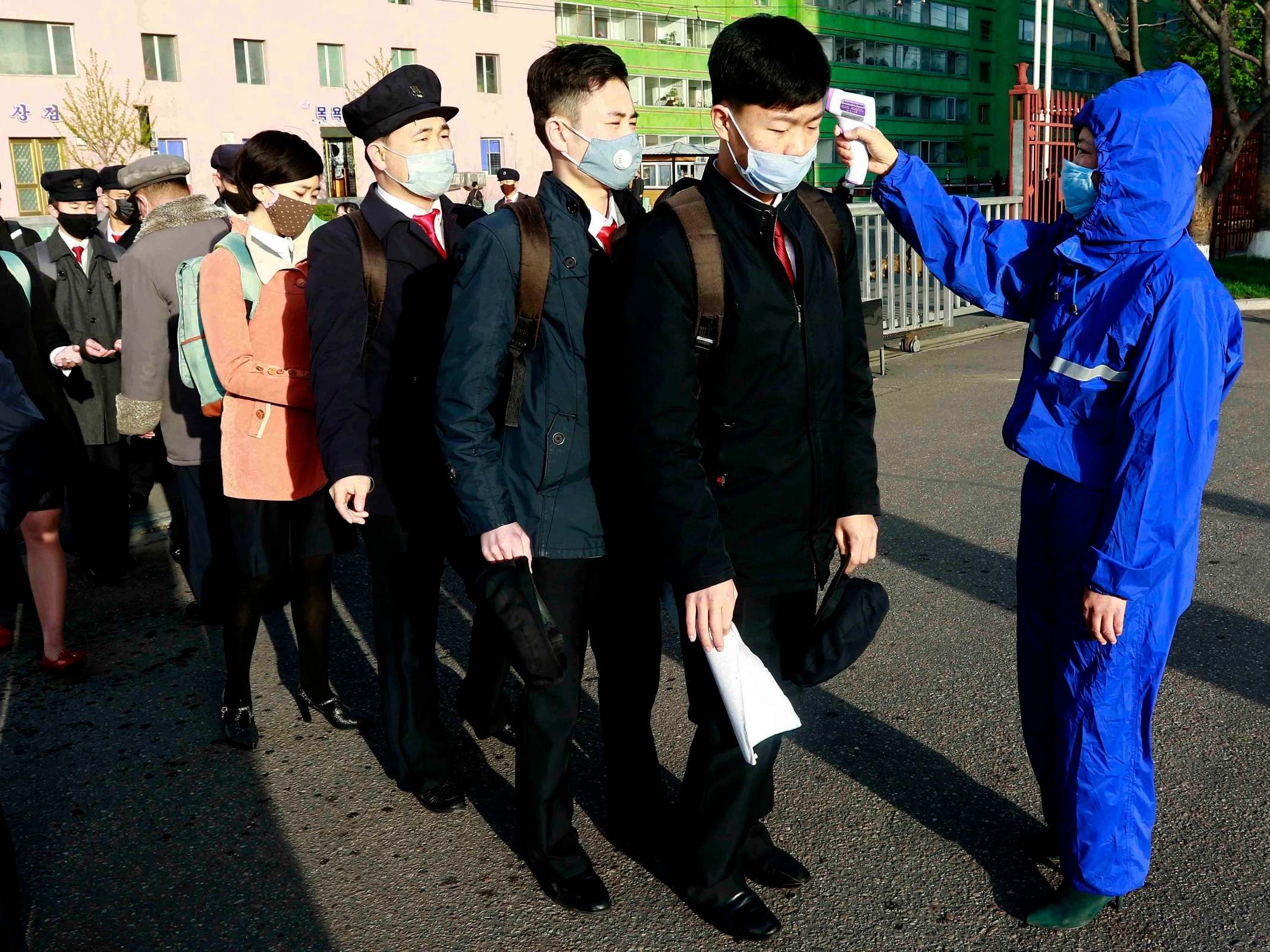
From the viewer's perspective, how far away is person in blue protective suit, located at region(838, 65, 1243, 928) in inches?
97.4

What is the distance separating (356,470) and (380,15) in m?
44.9

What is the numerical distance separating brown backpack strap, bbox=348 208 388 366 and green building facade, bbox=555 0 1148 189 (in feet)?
168

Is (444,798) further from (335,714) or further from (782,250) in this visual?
(782,250)

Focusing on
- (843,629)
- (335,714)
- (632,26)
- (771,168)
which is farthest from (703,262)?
(632,26)

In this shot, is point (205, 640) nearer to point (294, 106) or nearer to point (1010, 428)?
point (1010, 428)

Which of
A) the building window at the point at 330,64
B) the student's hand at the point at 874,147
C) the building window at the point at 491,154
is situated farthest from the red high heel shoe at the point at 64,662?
the building window at the point at 491,154

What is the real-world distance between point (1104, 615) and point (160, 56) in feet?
139

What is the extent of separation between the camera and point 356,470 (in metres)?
3.28

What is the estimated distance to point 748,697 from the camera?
100 inches

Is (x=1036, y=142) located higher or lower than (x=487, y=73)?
lower

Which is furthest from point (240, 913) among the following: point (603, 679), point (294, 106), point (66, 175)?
point (294, 106)

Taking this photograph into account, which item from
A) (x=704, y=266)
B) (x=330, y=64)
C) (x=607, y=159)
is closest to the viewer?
(x=704, y=266)

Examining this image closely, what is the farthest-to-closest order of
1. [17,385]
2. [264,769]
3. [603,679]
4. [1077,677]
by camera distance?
1. [264,769]
2. [603,679]
3. [17,385]
4. [1077,677]

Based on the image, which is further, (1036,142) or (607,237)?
(1036,142)
